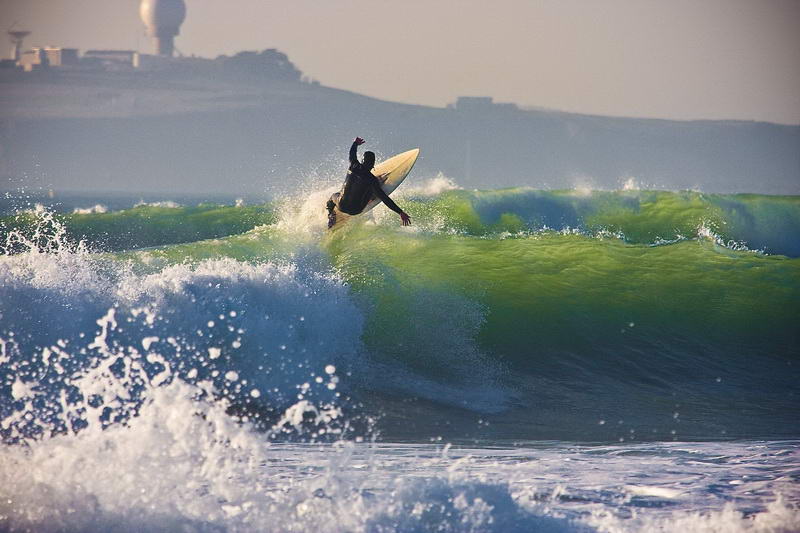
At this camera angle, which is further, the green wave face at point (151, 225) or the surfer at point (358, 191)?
the green wave face at point (151, 225)

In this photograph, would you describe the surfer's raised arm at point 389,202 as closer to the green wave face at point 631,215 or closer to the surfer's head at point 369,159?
the surfer's head at point 369,159

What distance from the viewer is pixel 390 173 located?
15508 mm

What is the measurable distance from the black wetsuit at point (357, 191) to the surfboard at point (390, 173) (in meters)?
0.41

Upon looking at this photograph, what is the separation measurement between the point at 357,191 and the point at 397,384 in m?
4.03

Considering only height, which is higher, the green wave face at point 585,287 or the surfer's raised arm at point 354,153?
the surfer's raised arm at point 354,153

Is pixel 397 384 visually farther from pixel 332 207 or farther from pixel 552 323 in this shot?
pixel 332 207

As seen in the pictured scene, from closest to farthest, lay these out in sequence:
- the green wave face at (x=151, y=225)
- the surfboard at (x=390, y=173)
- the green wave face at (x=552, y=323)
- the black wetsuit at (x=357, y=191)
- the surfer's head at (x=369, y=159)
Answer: the green wave face at (x=552, y=323) < the surfer's head at (x=369, y=159) < the black wetsuit at (x=357, y=191) < the surfboard at (x=390, y=173) < the green wave face at (x=151, y=225)

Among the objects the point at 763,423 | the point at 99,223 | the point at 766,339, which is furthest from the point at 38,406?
the point at 99,223

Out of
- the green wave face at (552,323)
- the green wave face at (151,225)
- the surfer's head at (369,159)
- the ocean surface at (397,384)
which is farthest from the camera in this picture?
the green wave face at (151,225)

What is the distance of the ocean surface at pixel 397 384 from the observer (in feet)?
21.1

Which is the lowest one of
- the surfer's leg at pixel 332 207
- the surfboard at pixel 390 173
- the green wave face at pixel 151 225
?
the green wave face at pixel 151 225

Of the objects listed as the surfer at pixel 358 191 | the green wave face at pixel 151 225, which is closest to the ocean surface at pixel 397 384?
the surfer at pixel 358 191

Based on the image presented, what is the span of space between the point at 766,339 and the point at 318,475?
8.56m

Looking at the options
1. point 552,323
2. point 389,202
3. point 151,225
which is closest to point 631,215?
point 552,323
